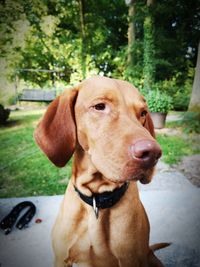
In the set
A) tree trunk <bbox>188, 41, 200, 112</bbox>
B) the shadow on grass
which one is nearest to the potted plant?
tree trunk <bbox>188, 41, 200, 112</bbox>

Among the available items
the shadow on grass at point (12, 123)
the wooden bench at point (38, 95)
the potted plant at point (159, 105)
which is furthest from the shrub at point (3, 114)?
the potted plant at point (159, 105)

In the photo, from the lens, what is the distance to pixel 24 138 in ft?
9.53

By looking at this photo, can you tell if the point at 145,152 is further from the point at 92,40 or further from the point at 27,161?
the point at 92,40

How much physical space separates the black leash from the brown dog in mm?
637

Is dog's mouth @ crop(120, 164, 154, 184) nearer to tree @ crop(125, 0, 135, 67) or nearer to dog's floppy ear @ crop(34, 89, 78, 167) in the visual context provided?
dog's floppy ear @ crop(34, 89, 78, 167)

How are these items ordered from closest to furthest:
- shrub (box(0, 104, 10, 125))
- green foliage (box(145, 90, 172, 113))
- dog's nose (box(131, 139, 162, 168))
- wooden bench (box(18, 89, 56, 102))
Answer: dog's nose (box(131, 139, 162, 168)) < shrub (box(0, 104, 10, 125)) < wooden bench (box(18, 89, 56, 102)) < green foliage (box(145, 90, 172, 113))

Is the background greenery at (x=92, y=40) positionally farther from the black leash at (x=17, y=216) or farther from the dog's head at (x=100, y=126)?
the dog's head at (x=100, y=126)

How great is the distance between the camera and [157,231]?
1649mm

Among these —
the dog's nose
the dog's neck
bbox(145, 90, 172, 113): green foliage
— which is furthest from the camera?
bbox(145, 90, 172, 113): green foliage

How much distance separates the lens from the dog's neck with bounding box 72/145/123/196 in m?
1.04

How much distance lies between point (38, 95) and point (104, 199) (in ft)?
6.76

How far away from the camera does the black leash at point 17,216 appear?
162cm

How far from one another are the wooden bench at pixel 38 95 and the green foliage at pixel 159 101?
63.1 inches

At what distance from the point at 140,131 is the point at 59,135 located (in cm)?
35
